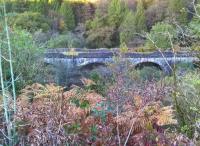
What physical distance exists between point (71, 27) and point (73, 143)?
116ft

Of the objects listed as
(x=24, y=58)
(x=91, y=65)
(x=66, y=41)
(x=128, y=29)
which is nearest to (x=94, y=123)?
(x=24, y=58)

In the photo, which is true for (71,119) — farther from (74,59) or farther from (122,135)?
(74,59)

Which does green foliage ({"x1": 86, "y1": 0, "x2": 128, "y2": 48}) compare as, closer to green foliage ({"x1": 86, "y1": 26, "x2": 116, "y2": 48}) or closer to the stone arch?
green foliage ({"x1": 86, "y1": 26, "x2": 116, "y2": 48})

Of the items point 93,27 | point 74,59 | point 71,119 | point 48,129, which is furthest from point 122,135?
point 93,27

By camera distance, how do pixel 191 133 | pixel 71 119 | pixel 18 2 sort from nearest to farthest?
pixel 71 119 < pixel 191 133 < pixel 18 2

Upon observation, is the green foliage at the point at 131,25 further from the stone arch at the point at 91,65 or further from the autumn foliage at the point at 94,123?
the autumn foliage at the point at 94,123

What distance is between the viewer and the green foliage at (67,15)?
129 ft

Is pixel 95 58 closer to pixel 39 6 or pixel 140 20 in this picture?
pixel 140 20

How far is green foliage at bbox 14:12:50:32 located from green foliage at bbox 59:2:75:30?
1.86 metres

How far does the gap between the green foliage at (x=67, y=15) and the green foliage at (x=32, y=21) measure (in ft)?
6.11

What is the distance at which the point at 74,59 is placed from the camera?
98.4 ft

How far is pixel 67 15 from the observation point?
3978 centimetres

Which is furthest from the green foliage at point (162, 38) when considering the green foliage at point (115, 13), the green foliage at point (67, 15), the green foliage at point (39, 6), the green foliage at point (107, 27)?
the green foliage at point (39, 6)

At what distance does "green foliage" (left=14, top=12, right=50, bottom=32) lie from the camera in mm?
34278
